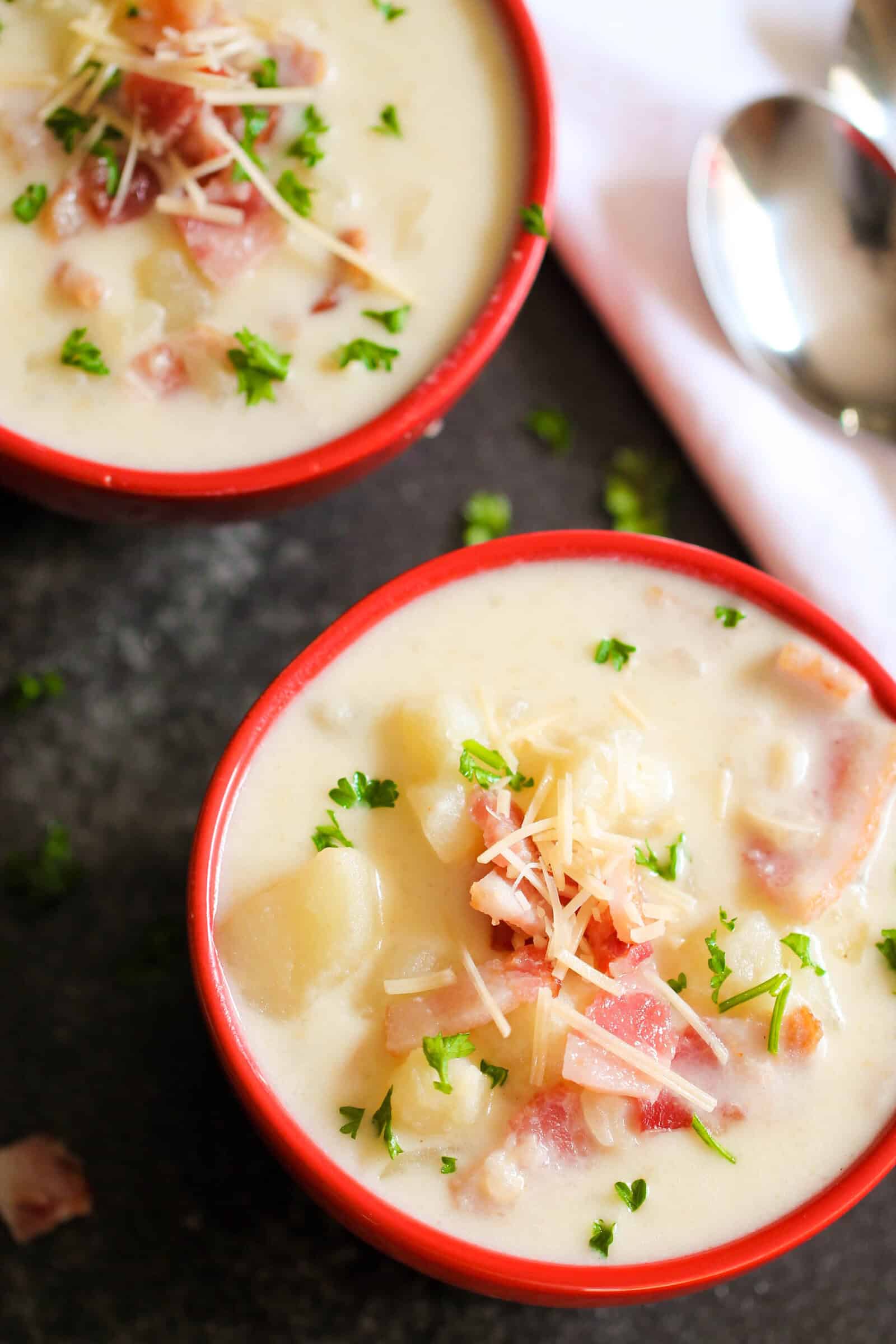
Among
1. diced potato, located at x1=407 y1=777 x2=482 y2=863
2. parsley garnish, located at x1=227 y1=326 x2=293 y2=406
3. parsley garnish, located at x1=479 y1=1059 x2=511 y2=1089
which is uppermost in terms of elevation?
parsley garnish, located at x1=227 y1=326 x2=293 y2=406

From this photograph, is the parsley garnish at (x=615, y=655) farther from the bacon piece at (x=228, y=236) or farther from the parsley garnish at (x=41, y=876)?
the parsley garnish at (x=41, y=876)

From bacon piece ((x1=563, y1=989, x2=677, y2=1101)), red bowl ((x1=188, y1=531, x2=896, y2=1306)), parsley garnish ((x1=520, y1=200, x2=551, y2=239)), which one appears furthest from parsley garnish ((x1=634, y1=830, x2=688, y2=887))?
parsley garnish ((x1=520, y1=200, x2=551, y2=239))

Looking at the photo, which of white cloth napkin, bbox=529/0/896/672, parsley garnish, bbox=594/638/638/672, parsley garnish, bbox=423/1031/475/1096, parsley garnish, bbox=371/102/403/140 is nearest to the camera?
parsley garnish, bbox=423/1031/475/1096

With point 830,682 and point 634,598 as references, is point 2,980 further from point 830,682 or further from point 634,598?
point 830,682

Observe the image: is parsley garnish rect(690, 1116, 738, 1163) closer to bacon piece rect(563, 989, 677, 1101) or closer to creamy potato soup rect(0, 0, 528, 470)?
bacon piece rect(563, 989, 677, 1101)

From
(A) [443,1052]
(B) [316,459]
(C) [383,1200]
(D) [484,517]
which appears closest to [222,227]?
(B) [316,459]
